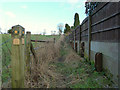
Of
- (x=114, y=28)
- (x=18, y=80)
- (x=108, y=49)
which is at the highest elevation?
(x=114, y=28)

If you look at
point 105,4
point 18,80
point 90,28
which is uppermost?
point 105,4

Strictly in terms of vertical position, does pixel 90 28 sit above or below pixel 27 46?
above

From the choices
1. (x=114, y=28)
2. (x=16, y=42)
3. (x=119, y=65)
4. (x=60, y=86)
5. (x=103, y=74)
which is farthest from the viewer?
(x=103, y=74)

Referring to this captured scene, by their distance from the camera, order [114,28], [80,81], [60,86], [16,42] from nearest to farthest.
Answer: [16,42]
[114,28]
[60,86]
[80,81]

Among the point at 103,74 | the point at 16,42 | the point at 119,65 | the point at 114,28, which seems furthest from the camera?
the point at 103,74

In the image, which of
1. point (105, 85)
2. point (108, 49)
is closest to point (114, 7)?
point (108, 49)

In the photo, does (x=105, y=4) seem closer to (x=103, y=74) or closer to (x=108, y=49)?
(x=108, y=49)

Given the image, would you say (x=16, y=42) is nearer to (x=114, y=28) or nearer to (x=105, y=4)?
(x=114, y=28)

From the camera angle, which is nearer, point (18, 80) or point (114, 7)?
point (18, 80)

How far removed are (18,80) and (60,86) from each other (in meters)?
1.29

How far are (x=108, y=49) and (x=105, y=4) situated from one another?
1.33 metres

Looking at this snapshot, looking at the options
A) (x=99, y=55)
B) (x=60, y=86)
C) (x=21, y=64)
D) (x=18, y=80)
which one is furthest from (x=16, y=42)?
(x=99, y=55)

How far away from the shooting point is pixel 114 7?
2.54m

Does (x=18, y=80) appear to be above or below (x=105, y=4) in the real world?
below
